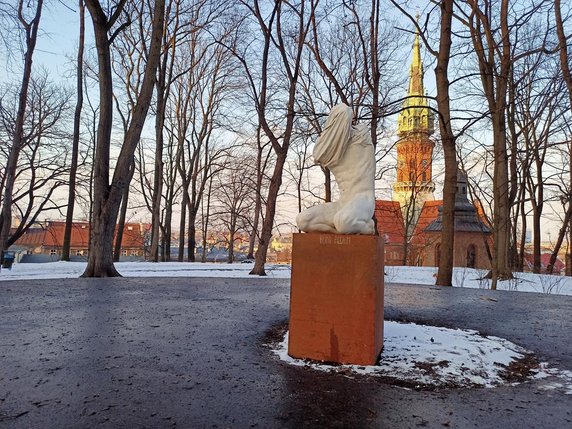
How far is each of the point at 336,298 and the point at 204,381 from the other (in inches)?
44.9

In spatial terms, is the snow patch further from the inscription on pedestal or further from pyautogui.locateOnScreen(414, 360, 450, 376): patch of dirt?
the inscription on pedestal

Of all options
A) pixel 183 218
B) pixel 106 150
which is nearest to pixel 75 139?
pixel 183 218

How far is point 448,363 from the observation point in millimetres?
3242

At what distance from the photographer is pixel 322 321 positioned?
3301 millimetres

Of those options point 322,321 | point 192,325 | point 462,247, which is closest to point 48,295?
point 192,325

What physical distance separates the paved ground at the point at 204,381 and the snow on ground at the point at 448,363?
0.15 meters

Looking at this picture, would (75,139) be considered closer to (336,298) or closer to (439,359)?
(336,298)

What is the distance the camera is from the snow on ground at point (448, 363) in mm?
2895

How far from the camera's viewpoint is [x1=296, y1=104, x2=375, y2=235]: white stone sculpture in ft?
11.6

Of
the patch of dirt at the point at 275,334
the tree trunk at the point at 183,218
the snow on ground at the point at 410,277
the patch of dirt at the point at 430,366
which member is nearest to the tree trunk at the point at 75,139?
the snow on ground at the point at 410,277

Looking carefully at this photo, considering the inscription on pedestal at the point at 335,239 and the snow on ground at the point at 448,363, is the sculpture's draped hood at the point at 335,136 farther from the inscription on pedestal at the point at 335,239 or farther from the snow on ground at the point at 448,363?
the snow on ground at the point at 448,363

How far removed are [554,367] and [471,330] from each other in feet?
4.06

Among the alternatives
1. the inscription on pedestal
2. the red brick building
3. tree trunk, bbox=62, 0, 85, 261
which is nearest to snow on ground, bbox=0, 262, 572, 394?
the inscription on pedestal

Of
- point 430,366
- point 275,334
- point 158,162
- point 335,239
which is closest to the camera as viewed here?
point 430,366
